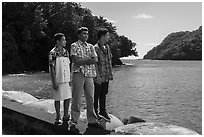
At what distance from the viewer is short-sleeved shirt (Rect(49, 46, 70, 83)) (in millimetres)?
5043

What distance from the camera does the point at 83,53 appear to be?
502 cm

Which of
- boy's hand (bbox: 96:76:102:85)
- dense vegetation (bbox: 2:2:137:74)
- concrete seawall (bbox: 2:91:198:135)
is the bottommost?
concrete seawall (bbox: 2:91:198:135)

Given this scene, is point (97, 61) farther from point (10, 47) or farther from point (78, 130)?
point (10, 47)

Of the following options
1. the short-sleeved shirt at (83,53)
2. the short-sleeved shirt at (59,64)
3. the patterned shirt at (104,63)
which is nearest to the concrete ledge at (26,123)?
the short-sleeved shirt at (59,64)

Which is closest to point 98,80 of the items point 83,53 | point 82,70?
point 82,70

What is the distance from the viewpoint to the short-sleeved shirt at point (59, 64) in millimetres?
5043

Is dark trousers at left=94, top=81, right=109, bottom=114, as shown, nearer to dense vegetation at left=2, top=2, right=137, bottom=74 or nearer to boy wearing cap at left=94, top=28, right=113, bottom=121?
boy wearing cap at left=94, top=28, right=113, bottom=121

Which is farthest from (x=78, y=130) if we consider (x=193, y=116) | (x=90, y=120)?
(x=193, y=116)

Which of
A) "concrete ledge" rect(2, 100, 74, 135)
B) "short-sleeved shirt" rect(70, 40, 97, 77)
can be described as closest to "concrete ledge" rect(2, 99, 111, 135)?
"concrete ledge" rect(2, 100, 74, 135)

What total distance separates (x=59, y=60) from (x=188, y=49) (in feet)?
346

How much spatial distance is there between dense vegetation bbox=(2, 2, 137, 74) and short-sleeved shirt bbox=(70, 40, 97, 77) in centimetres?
2561

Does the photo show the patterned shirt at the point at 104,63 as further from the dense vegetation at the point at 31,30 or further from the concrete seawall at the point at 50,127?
the dense vegetation at the point at 31,30

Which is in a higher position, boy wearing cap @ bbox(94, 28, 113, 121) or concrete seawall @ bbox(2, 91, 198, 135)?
boy wearing cap @ bbox(94, 28, 113, 121)

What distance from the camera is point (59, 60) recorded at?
5070 mm
